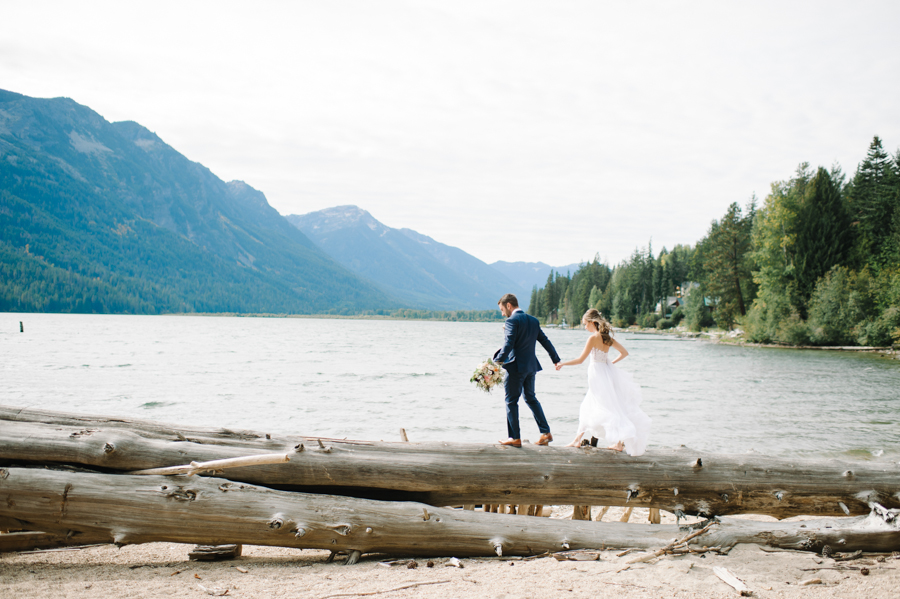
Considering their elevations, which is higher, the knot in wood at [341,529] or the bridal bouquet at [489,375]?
the bridal bouquet at [489,375]

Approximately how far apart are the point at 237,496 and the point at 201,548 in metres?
0.82

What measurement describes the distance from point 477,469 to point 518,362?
185 centimetres

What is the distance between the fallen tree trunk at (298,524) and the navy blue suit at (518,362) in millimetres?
1715

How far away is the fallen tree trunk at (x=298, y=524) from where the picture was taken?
595 cm

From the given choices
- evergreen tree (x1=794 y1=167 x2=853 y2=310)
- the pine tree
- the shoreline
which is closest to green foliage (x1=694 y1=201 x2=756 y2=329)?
the pine tree

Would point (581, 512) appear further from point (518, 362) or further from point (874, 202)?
point (874, 202)

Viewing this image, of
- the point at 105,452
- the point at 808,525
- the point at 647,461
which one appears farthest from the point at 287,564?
the point at 808,525

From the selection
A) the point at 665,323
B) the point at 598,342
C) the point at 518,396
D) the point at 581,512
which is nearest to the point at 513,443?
the point at 518,396

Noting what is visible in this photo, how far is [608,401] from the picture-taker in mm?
7578

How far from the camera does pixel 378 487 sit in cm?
664

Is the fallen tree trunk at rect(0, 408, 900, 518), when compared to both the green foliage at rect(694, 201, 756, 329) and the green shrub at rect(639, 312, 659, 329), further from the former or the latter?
the green shrub at rect(639, 312, 659, 329)

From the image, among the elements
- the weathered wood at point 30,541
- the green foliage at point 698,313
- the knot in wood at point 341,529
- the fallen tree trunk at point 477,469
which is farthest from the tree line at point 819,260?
the weathered wood at point 30,541

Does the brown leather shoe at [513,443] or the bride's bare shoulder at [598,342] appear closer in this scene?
the brown leather shoe at [513,443]

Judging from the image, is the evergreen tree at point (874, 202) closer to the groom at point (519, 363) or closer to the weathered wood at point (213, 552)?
the groom at point (519, 363)
